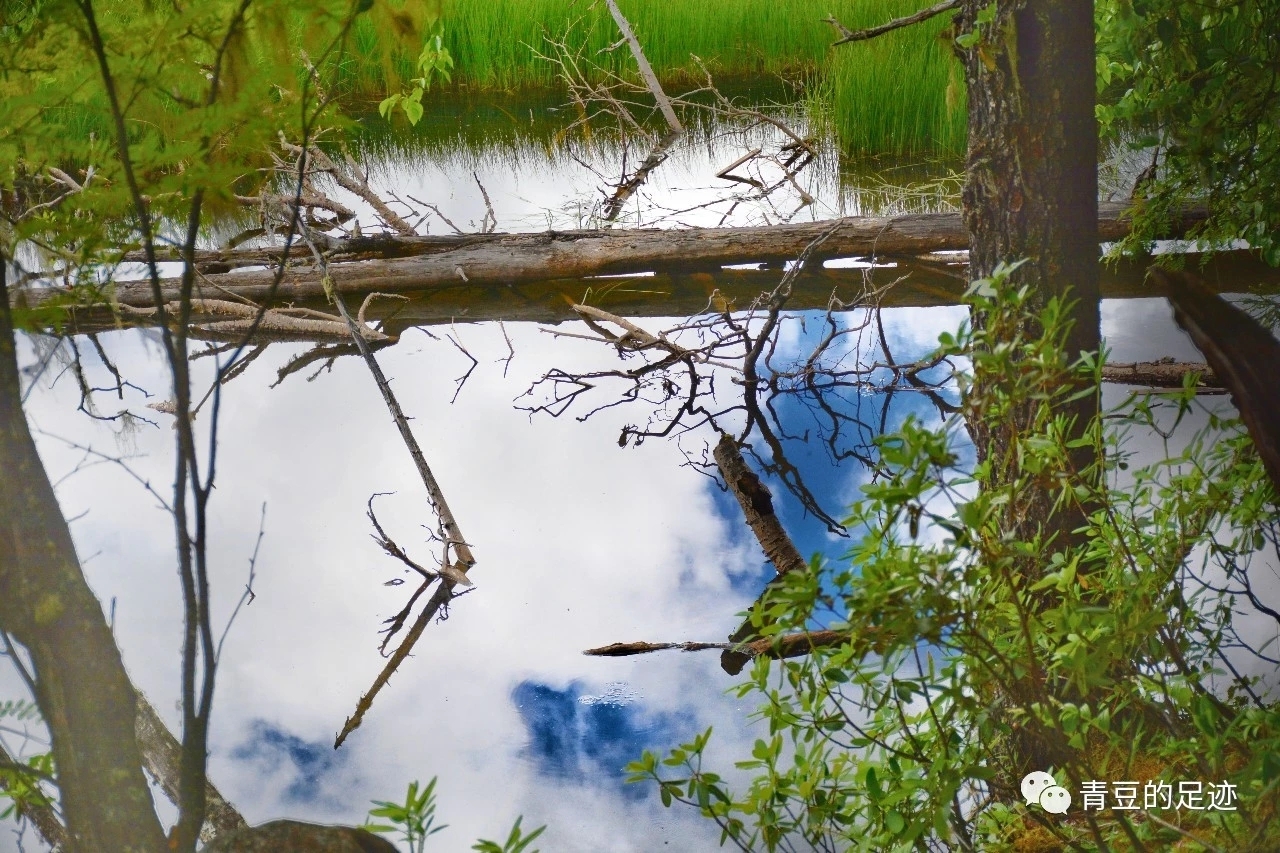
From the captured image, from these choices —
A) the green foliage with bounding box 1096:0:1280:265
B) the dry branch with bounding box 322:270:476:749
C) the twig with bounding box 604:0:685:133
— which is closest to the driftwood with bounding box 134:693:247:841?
the dry branch with bounding box 322:270:476:749

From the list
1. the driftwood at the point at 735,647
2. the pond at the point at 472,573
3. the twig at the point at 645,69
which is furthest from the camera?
the twig at the point at 645,69

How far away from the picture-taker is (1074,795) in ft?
2.86

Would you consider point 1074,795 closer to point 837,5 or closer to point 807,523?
point 807,523

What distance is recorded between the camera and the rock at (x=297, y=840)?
29.0 inches

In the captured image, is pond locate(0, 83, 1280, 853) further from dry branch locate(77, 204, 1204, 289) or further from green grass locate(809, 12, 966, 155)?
green grass locate(809, 12, 966, 155)

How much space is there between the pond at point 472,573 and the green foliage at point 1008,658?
0.20 metres

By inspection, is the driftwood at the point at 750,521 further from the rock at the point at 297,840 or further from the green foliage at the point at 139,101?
the green foliage at the point at 139,101

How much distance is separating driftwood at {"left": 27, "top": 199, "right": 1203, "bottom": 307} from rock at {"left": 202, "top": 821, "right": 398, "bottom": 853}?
1.89m

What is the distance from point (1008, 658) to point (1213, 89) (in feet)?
3.01

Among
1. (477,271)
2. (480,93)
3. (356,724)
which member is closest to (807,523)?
(356,724)

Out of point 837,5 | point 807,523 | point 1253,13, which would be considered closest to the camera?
point 1253,13

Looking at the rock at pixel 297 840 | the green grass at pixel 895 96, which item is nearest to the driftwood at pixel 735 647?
the rock at pixel 297 840

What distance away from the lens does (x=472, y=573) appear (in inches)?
54.2

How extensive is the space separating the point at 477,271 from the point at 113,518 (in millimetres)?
1644
